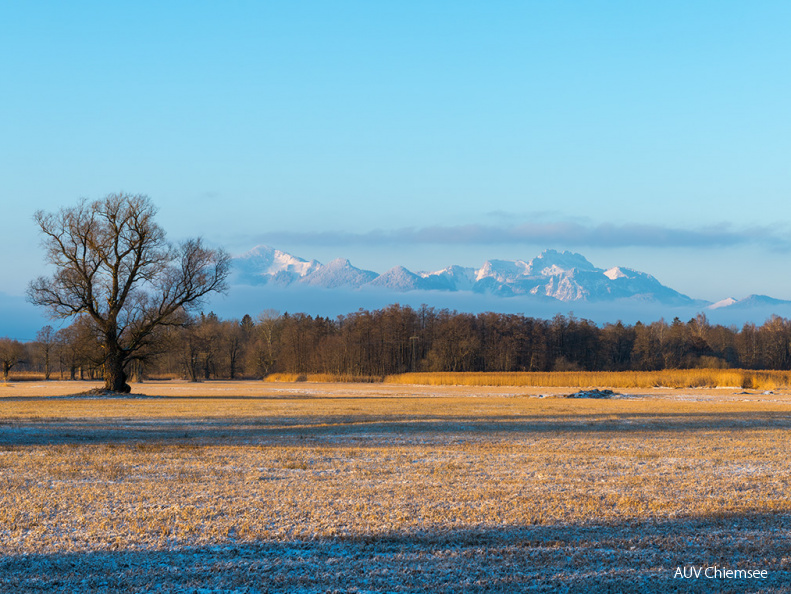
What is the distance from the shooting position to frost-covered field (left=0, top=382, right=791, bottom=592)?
5812 mm

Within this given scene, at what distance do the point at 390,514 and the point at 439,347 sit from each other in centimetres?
9788

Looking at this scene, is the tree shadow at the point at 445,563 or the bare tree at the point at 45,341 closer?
the tree shadow at the point at 445,563

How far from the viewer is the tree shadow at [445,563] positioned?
5.57 m

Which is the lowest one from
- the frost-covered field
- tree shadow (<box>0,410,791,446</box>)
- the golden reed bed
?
the golden reed bed

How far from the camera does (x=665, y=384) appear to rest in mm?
55125

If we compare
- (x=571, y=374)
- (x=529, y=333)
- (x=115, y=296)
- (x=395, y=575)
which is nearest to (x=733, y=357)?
(x=529, y=333)

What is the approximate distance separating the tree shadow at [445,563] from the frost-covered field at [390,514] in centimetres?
2

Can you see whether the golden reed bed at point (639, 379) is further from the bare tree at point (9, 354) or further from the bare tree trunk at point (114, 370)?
the bare tree at point (9, 354)

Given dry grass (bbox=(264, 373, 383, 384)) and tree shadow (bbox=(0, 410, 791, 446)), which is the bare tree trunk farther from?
dry grass (bbox=(264, 373, 383, 384))

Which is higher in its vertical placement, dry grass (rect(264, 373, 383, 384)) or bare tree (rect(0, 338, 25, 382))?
bare tree (rect(0, 338, 25, 382))

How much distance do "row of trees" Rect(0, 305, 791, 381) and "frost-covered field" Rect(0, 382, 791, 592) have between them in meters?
80.7

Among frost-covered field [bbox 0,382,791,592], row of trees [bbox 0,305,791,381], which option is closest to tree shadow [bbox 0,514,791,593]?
frost-covered field [bbox 0,382,791,592]

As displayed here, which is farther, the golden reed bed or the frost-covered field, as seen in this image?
the golden reed bed

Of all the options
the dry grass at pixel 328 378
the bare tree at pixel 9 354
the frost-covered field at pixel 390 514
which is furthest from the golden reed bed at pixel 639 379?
the bare tree at pixel 9 354
